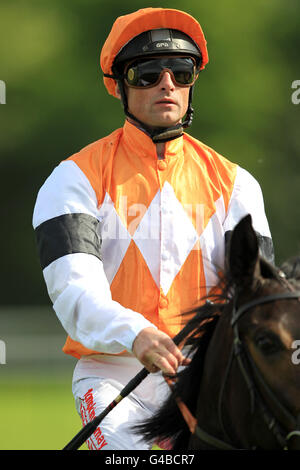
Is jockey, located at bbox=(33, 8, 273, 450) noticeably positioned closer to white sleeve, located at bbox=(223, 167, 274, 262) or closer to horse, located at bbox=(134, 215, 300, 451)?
white sleeve, located at bbox=(223, 167, 274, 262)

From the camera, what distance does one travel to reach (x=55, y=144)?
20375mm

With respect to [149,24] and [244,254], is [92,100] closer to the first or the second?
[149,24]

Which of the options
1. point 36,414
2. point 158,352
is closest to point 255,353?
point 158,352

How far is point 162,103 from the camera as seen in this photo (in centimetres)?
429

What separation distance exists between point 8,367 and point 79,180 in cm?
1226

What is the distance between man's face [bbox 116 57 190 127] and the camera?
14.0 ft

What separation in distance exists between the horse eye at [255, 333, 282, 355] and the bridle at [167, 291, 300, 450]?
7 cm

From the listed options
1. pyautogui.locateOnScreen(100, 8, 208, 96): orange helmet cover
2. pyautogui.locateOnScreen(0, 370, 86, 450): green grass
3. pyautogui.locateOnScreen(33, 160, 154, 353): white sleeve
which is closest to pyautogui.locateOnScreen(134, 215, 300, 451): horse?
pyautogui.locateOnScreen(33, 160, 154, 353): white sleeve

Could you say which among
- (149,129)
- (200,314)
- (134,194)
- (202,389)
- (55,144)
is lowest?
(55,144)

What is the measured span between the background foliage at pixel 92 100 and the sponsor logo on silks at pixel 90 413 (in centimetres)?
1522

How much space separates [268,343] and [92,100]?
58.9 feet

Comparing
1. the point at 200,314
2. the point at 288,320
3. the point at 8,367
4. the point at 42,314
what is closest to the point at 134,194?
the point at 200,314

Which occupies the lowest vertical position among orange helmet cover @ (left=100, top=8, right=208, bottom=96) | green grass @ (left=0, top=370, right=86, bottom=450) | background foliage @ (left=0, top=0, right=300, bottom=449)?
green grass @ (left=0, top=370, right=86, bottom=450)
